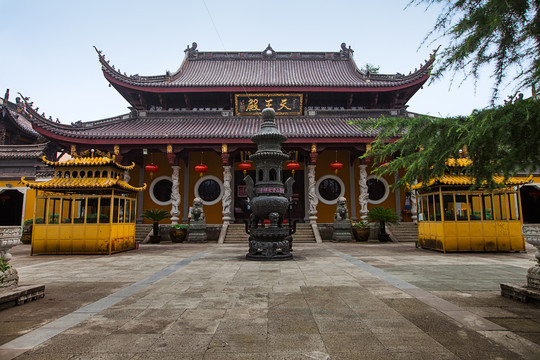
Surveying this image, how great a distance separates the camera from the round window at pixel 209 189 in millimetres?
16812

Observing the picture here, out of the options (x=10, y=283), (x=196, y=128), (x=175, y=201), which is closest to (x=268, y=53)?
(x=196, y=128)

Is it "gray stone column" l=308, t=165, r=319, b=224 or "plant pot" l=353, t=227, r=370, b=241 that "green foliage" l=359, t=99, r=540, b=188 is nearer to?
"plant pot" l=353, t=227, r=370, b=241

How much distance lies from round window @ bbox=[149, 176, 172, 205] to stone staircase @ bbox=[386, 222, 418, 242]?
11025mm

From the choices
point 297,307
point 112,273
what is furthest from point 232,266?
point 297,307

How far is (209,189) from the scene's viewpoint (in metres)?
16.9

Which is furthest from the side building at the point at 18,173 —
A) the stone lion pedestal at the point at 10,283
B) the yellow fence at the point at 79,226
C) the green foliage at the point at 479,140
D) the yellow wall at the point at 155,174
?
the green foliage at the point at 479,140

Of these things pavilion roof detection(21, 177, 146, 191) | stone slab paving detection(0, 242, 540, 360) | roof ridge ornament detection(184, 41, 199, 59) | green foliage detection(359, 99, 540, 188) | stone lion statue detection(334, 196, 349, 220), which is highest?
roof ridge ornament detection(184, 41, 199, 59)

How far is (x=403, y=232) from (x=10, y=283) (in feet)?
44.4

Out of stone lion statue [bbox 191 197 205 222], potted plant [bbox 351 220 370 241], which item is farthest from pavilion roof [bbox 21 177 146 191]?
potted plant [bbox 351 220 370 241]

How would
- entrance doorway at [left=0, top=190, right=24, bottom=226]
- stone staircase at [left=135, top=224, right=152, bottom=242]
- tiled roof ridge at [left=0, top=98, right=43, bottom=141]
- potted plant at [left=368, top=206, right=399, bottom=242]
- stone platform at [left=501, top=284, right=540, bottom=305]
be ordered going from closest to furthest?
stone platform at [left=501, top=284, right=540, bottom=305] → potted plant at [left=368, top=206, right=399, bottom=242] → stone staircase at [left=135, top=224, right=152, bottom=242] → entrance doorway at [left=0, top=190, right=24, bottom=226] → tiled roof ridge at [left=0, top=98, right=43, bottom=141]

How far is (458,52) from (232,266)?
539cm

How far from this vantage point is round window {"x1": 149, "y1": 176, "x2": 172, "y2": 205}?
1662 centimetres

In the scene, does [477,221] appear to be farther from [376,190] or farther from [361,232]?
[376,190]

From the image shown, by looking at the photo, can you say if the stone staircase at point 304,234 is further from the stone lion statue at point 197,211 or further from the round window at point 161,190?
the round window at point 161,190
